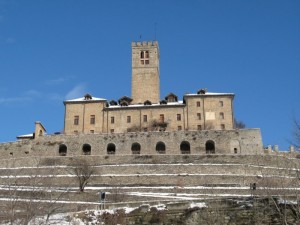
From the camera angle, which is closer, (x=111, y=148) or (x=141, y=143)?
(x=141, y=143)

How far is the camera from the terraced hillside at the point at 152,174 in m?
54.1

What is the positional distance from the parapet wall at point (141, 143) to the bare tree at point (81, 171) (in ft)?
21.4

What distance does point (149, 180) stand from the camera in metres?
60.6

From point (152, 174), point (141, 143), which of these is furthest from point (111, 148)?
point (152, 174)

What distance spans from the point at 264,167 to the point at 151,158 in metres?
14.6

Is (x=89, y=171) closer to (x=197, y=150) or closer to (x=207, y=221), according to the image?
(x=197, y=150)

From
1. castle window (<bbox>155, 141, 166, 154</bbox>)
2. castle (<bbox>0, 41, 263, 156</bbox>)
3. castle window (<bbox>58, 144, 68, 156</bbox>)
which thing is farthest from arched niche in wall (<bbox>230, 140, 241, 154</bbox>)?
castle window (<bbox>58, 144, 68, 156</bbox>)

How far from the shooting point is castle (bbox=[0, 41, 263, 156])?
71312 mm

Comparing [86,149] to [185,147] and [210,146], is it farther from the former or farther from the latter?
[210,146]

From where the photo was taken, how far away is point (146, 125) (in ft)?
268

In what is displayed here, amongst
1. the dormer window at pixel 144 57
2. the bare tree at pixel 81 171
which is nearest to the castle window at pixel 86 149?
the bare tree at pixel 81 171

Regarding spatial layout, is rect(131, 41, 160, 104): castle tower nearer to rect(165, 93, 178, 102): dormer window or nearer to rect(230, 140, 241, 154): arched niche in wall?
rect(165, 93, 178, 102): dormer window

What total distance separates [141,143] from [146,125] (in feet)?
31.8

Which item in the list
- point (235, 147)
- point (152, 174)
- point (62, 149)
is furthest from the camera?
point (62, 149)
